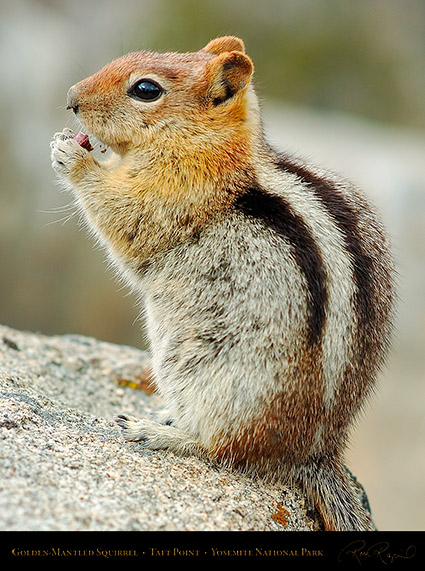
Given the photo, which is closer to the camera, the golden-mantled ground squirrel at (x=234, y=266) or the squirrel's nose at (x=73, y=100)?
the golden-mantled ground squirrel at (x=234, y=266)

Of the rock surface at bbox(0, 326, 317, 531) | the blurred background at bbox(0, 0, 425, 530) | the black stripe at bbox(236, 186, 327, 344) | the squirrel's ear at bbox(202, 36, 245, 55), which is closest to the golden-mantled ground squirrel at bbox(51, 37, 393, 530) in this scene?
the black stripe at bbox(236, 186, 327, 344)

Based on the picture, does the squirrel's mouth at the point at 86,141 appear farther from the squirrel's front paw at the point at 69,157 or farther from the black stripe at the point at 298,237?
the black stripe at the point at 298,237

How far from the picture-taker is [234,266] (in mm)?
3779

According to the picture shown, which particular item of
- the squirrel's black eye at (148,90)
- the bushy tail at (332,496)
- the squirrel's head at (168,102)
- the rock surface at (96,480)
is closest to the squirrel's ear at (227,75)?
the squirrel's head at (168,102)

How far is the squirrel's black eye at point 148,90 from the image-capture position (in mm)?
4320

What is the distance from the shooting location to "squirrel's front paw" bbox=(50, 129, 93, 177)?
14.1 ft

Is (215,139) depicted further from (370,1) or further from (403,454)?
(370,1)

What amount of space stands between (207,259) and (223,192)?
421 mm

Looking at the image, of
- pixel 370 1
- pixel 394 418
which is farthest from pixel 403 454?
pixel 370 1

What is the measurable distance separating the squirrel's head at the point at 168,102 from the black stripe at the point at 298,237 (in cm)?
48

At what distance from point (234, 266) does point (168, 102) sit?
3.78ft
